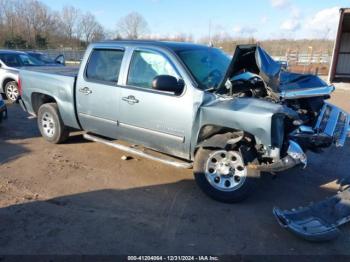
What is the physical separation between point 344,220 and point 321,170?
1962 mm

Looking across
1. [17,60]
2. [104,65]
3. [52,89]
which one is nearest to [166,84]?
[104,65]

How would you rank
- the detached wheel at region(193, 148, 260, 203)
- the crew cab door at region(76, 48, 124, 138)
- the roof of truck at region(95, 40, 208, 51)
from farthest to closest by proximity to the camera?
the crew cab door at region(76, 48, 124, 138), the roof of truck at region(95, 40, 208, 51), the detached wheel at region(193, 148, 260, 203)

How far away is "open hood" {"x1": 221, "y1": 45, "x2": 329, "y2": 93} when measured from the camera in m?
4.20

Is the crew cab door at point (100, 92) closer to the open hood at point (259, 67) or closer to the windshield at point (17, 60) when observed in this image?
the open hood at point (259, 67)

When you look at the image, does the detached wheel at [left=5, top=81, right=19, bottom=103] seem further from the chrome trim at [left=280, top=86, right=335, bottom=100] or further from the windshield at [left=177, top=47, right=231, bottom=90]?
the chrome trim at [left=280, top=86, right=335, bottom=100]

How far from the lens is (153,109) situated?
14.9 feet

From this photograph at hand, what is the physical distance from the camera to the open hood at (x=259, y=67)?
4203 millimetres

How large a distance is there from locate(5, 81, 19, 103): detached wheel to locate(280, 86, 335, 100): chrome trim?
9.56 metres

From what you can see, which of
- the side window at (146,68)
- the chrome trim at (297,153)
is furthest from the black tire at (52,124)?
the chrome trim at (297,153)

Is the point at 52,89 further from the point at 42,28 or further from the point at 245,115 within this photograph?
the point at 42,28

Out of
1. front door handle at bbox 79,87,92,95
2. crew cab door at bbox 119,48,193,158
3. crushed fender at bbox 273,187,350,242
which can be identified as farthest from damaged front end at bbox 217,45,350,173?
front door handle at bbox 79,87,92,95

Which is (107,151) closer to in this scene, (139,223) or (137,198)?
(137,198)

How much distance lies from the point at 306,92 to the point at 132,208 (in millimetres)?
2728

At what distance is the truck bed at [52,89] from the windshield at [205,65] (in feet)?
6.96
